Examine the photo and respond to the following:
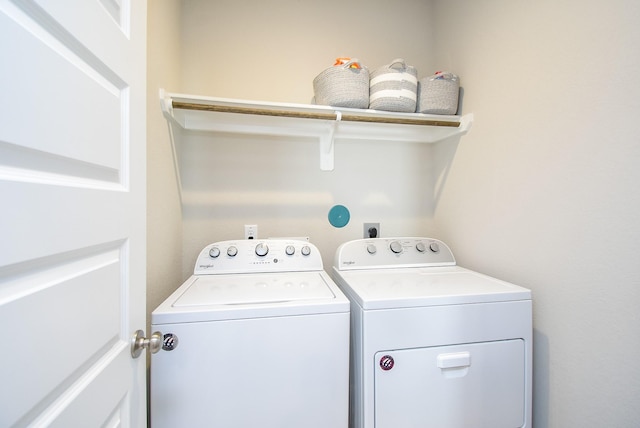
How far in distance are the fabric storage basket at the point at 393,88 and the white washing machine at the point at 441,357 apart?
3.13ft

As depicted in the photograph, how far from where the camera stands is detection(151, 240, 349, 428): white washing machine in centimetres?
79

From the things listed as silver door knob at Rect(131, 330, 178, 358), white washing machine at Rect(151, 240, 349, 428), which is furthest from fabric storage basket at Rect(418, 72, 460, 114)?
silver door knob at Rect(131, 330, 178, 358)

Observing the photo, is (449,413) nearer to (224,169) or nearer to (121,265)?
(121,265)

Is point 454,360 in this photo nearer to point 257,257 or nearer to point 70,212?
point 257,257

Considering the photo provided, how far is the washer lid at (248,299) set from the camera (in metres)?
0.81

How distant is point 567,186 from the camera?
36.6 inches

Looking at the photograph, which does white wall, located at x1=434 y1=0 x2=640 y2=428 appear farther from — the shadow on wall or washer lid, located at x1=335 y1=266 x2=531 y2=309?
washer lid, located at x1=335 y1=266 x2=531 y2=309

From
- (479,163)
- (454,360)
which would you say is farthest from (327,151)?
(454,360)

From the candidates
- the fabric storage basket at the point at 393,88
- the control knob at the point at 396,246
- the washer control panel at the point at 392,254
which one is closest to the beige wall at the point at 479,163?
the washer control panel at the point at 392,254

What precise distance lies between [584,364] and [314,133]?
1.59 m

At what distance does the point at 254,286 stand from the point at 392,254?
0.80 meters

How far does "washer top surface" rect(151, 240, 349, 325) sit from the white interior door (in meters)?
0.19

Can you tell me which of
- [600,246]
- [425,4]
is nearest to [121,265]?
[600,246]

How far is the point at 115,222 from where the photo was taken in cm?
59
